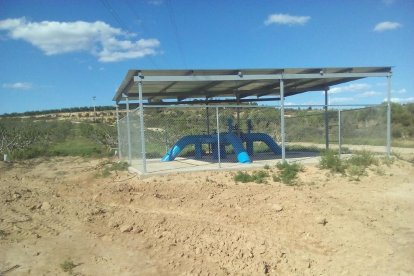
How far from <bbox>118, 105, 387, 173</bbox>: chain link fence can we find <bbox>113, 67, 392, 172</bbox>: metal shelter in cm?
87

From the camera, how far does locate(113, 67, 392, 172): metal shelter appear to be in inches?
516

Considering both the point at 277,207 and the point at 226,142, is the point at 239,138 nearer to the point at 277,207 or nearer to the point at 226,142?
the point at 226,142

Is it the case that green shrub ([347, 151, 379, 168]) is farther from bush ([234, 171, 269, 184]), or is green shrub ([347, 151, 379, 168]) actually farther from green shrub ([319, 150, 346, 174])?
bush ([234, 171, 269, 184])

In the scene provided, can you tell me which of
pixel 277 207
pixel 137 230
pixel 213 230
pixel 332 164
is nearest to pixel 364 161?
pixel 332 164

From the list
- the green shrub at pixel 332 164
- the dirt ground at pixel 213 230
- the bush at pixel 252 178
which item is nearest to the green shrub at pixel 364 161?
the green shrub at pixel 332 164

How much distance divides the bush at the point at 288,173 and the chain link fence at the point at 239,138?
1.75 metres

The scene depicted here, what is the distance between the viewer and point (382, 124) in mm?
16594

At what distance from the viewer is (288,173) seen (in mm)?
12289

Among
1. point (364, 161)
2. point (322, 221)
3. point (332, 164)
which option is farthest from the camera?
point (364, 161)

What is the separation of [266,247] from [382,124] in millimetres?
11866

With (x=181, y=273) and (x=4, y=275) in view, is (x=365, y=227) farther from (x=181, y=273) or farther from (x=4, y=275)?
(x=4, y=275)

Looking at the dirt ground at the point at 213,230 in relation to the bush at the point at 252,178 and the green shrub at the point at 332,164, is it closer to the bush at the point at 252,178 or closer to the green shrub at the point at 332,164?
the bush at the point at 252,178

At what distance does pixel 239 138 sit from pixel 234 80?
3.16m

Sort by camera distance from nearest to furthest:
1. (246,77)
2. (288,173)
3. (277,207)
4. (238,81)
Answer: (277,207)
(288,173)
(246,77)
(238,81)
